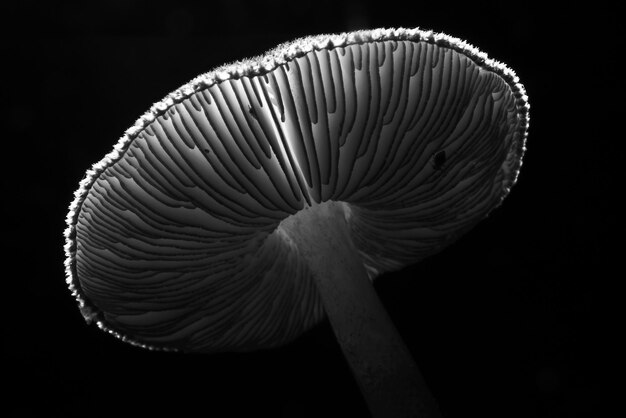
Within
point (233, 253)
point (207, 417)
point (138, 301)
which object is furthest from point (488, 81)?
point (207, 417)

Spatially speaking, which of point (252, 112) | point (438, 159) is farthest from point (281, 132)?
point (438, 159)

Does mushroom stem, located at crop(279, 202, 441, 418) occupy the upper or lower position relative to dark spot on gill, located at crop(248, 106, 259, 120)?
lower

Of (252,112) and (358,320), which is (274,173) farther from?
(358,320)

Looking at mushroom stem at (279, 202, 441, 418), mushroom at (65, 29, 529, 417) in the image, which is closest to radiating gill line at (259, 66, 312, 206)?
mushroom at (65, 29, 529, 417)

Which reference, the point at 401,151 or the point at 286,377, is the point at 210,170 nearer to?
the point at 401,151

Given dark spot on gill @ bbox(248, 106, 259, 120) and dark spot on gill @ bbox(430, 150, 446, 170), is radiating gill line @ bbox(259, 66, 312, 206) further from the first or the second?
dark spot on gill @ bbox(430, 150, 446, 170)

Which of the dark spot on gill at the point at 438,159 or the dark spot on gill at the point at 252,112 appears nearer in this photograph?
the dark spot on gill at the point at 252,112

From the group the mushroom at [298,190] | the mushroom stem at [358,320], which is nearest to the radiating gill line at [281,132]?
the mushroom at [298,190]

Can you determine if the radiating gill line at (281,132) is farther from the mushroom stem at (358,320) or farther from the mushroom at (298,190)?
the mushroom stem at (358,320)
